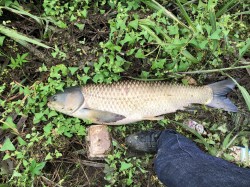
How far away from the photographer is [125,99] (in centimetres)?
337

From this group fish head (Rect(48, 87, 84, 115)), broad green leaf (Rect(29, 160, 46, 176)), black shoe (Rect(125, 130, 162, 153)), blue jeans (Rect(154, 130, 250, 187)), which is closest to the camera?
blue jeans (Rect(154, 130, 250, 187))

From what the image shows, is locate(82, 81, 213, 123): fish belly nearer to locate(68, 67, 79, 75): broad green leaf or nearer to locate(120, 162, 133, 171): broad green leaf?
locate(68, 67, 79, 75): broad green leaf

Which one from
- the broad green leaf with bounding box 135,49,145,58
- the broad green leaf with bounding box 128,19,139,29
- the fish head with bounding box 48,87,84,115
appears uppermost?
the broad green leaf with bounding box 128,19,139,29

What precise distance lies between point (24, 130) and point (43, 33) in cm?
104

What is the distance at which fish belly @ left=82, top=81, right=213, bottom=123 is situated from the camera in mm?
3371

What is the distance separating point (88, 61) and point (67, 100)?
0.45 meters

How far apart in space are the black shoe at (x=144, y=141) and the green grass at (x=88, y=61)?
81 mm

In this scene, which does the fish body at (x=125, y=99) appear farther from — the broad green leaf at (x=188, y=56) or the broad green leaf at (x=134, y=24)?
the broad green leaf at (x=134, y=24)

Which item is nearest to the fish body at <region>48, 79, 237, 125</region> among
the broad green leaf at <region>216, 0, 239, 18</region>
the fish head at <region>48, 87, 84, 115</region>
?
the fish head at <region>48, 87, 84, 115</region>

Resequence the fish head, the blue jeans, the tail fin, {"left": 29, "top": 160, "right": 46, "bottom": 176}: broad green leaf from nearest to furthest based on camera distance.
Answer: the blue jeans < {"left": 29, "top": 160, "right": 46, "bottom": 176}: broad green leaf < the fish head < the tail fin

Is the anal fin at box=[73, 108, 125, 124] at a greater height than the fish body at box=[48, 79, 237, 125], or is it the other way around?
the fish body at box=[48, 79, 237, 125]

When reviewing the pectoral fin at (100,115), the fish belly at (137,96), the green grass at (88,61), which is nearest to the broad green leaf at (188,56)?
the green grass at (88,61)

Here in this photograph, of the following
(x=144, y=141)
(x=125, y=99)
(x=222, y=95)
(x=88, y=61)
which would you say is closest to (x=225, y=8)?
(x=222, y=95)

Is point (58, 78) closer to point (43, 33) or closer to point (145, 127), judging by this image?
point (43, 33)
